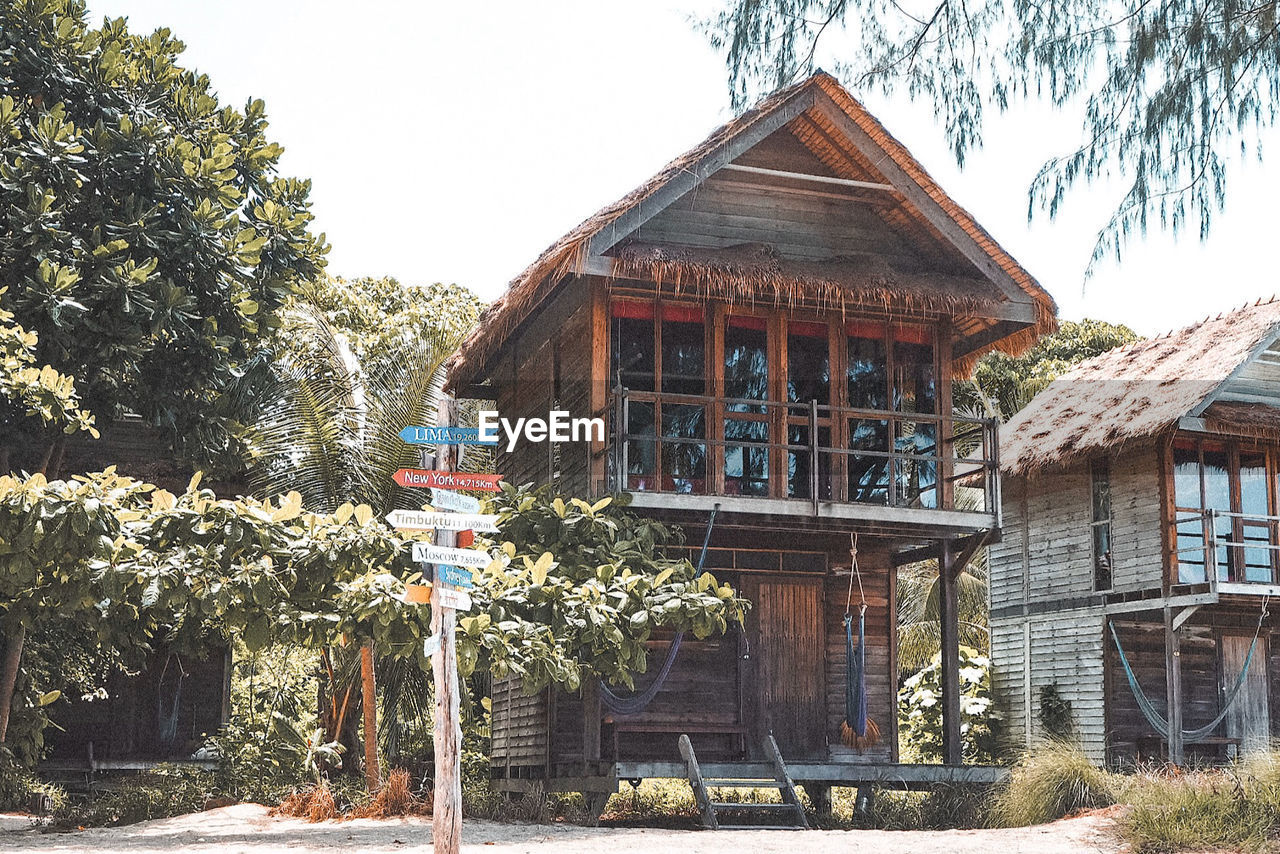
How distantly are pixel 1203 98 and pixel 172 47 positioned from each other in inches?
501

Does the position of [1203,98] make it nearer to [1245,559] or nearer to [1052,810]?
[1052,810]

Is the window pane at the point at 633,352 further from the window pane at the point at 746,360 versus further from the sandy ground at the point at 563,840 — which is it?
the sandy ground at the point at 563,840

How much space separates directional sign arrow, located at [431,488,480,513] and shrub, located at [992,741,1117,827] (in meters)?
7.52

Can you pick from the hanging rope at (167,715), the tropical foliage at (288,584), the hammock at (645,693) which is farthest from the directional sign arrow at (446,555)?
the hanging rope at (167,715)

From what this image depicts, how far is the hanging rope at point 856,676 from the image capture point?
53.5 feet

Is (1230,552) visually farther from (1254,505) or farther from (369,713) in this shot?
(369,713)

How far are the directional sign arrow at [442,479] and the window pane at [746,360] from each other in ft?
23.7

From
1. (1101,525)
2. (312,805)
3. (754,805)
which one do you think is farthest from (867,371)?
(312,805)

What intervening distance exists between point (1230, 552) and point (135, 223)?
1610cm

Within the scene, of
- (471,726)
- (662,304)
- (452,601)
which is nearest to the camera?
(452,601)

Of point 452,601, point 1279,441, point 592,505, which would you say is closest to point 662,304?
point 592,505

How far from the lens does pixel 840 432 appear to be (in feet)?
55.3

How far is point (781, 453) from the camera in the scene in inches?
658

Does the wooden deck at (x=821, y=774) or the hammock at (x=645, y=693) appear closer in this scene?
the wooden deck at (x=821, y=774)
